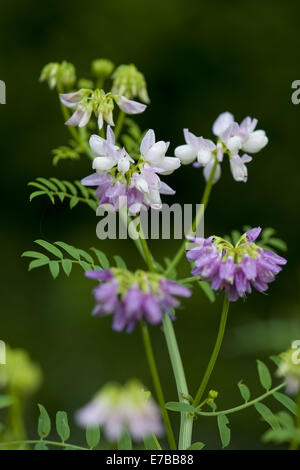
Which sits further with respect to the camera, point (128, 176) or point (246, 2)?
point (246, 2)

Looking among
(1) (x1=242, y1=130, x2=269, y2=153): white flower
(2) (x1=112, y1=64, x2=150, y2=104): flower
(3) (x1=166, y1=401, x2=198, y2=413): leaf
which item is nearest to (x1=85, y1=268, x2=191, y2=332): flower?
(3) (x1=166, y1=401, x2=198, y2=413): leaf

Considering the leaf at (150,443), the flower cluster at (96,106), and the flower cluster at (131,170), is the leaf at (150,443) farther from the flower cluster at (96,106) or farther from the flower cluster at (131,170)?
the flower cluster at (96,106)

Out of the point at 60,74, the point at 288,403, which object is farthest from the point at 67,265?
the point at 60,74

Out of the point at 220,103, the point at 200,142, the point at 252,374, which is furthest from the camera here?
the point at 220,103

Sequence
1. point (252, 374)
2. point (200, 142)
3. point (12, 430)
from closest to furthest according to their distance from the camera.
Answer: point (12, 430)
point (200, 142)
point (252, 374)

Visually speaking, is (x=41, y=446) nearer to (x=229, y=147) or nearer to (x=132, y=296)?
(x=132, y=296)

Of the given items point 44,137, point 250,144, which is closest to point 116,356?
point 44,137

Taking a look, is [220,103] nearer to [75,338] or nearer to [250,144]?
[75,338]

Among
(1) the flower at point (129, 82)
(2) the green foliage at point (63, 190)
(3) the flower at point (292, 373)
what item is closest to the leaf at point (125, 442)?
(3) the flower at point (292, 373)
